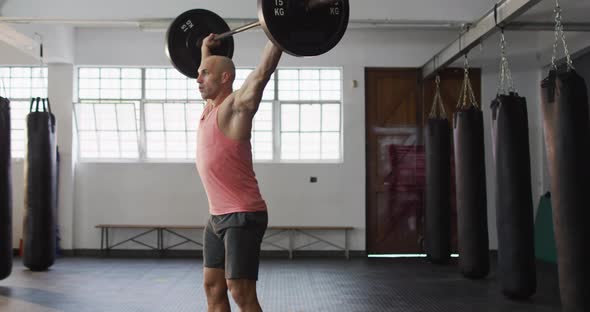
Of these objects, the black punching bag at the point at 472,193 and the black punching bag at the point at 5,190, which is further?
the black punching bag at the point at 472,193

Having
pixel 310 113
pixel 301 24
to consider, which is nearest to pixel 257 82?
pixel 301 24

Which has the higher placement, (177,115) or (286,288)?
(177,115)

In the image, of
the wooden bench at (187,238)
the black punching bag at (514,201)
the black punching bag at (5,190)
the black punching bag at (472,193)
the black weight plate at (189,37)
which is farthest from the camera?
the wooden bench at (187,238)

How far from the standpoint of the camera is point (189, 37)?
304cm

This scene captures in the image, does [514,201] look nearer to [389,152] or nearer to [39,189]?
[389,152]

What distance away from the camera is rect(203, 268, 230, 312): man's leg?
7.98ft

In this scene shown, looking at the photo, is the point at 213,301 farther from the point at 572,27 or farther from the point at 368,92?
the point at 368,92

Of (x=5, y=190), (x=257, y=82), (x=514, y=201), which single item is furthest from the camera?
(x=5, y=190)

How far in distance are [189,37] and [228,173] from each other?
1034 mm

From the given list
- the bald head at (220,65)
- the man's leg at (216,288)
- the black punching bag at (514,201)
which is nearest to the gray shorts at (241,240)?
the man's leg at (216,288)

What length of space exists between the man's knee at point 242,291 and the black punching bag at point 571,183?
2.06 meters

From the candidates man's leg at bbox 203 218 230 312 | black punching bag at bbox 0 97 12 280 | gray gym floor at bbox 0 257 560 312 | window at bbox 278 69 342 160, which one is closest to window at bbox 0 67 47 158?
gray gym floor at bbox 0 257 560 312

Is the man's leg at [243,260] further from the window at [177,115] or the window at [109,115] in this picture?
the window at [109,115]

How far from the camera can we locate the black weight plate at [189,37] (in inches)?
118
